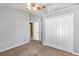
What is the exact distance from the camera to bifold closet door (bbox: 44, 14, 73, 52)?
1502 mm

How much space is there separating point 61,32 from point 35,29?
1.70ft

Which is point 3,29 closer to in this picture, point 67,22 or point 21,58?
point 21,58

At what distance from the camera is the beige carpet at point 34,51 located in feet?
4.47

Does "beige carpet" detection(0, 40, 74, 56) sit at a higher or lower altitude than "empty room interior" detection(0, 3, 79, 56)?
lower

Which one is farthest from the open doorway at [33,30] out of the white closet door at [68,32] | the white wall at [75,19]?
the white closet door at [68,32]

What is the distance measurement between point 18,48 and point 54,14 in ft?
2.98

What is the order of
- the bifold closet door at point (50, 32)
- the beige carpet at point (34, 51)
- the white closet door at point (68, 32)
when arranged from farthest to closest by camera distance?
the bifold closet door at point (50, 32), the white closet door at point (68, 32), the beige carpet at point (34, 51)

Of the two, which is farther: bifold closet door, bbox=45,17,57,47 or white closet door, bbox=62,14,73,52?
bifold closet door, bbox=45,17,57,47

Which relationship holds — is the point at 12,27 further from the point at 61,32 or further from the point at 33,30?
the point at 61,32

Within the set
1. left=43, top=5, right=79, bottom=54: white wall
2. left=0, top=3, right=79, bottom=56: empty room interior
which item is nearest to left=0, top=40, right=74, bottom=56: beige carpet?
left=0, top=3, right=79, bottom=56: empty room interior

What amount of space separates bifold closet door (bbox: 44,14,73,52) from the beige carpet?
0.43 feet

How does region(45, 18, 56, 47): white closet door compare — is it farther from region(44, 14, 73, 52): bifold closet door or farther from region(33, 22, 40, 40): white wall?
region(33, 22, 40, 40): white wall

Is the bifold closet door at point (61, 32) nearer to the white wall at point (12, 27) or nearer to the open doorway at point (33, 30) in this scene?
the open doorway at point (33, 30)

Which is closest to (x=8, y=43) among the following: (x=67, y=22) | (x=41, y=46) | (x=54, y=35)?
(x=41, y=46)
